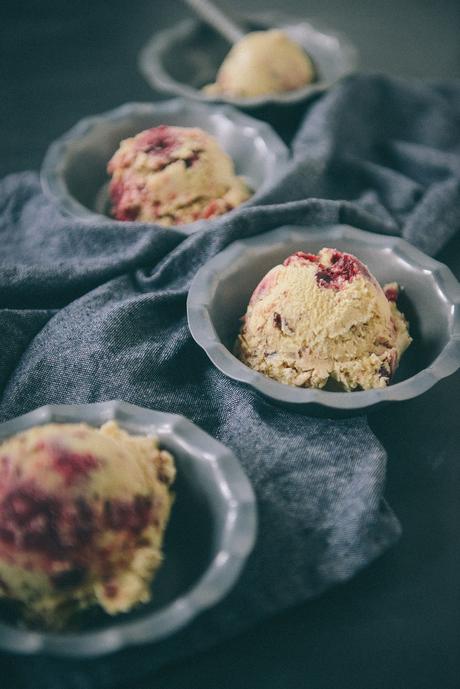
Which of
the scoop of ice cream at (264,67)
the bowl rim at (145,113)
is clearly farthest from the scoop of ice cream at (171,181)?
the scoop of ice cream at (264,67)

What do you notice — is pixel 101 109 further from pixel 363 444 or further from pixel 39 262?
pixel 363 444

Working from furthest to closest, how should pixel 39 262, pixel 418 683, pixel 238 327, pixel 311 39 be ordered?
pixel 311 39, pixel 39 262, pixel 238 327, pixel 418 683

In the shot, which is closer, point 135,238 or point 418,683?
point 418,683

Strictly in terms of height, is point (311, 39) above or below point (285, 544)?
above

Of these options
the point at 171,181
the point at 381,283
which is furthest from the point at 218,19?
the point at 381,283

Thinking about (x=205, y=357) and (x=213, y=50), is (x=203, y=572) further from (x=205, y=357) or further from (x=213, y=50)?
(x=213, y=50)

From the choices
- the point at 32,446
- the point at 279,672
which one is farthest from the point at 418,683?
the point at 32,446
